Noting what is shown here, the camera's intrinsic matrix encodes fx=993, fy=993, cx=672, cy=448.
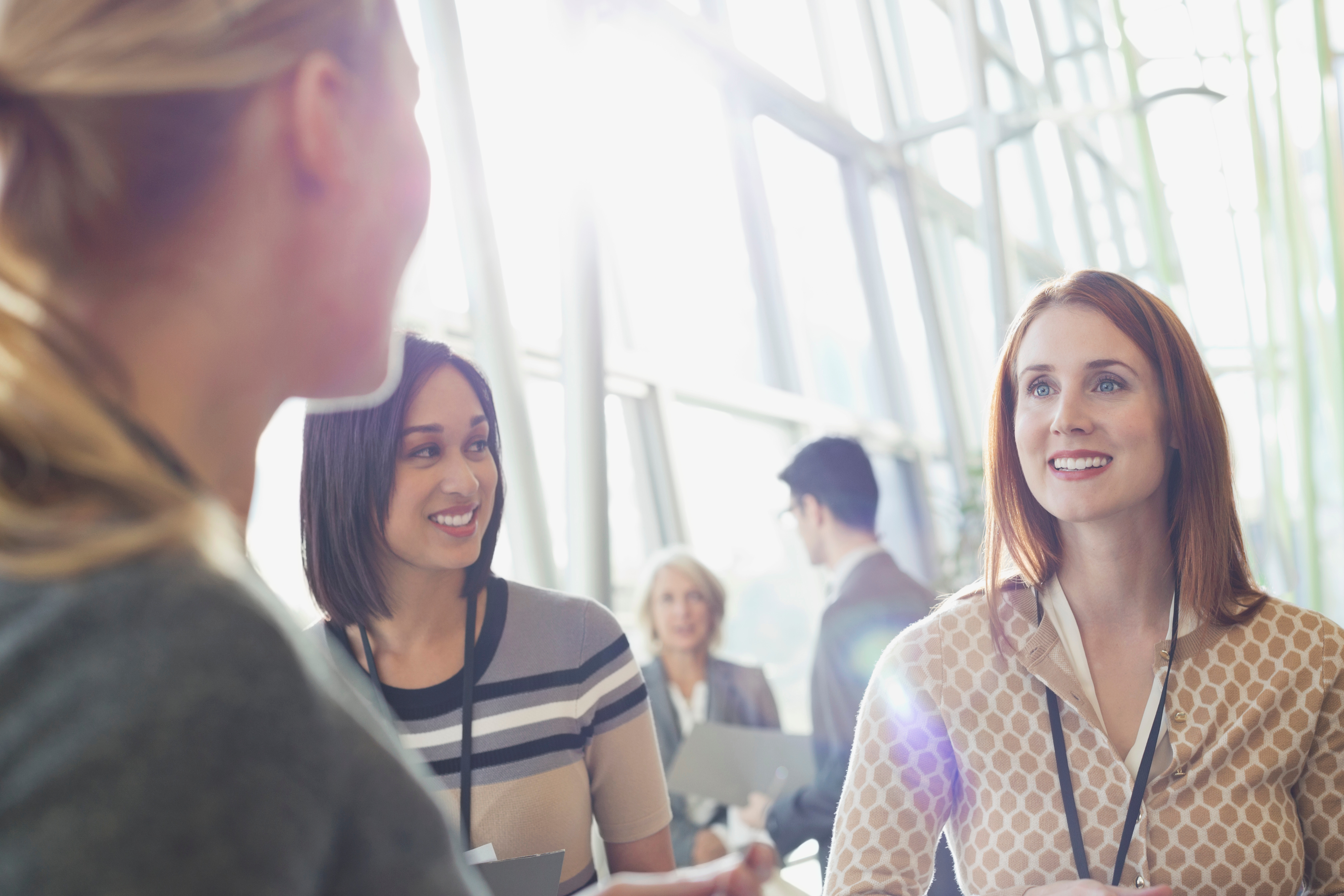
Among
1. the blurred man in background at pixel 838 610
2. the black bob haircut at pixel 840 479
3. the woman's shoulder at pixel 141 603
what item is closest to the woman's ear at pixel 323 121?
the woman's shoulder at pixel 141 603

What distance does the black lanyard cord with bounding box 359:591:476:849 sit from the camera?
1638 millimetres

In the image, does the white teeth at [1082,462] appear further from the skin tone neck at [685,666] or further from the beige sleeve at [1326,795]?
the skin tone neck at [685,666]

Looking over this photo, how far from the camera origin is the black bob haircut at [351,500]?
5.78ft

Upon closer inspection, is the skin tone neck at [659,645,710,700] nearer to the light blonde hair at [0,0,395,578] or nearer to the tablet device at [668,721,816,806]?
the tablet device at [668,721,816,806]

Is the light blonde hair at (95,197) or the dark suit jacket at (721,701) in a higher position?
the light blonde hair at (95,197)

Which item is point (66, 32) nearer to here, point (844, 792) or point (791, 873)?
point (844, 792)

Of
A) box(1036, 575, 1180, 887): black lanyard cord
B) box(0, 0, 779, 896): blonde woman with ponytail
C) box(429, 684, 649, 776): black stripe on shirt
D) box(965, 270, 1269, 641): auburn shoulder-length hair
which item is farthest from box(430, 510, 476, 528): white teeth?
box(0, 0, 779, 896): blonde woman with ponytail

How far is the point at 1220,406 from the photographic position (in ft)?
5.81

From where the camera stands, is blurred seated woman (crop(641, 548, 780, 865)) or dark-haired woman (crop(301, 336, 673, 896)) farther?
blurred seated woman (crop(641, 548, 780, 865))

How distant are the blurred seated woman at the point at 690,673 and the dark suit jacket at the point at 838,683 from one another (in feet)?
0.99

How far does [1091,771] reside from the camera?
1556 millimetres

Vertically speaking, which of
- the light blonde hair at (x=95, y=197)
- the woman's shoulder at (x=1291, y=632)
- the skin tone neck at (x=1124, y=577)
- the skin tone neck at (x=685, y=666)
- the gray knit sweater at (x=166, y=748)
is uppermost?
the light blonde hair at (x=95, y=197)

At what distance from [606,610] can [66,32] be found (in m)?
1.52

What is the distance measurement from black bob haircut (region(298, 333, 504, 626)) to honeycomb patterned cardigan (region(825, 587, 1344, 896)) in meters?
0.90
